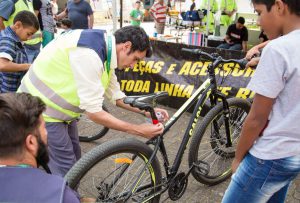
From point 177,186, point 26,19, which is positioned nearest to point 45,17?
point 26,19

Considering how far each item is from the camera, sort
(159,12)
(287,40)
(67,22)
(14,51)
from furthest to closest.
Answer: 1. (159,12)
2. (67,22)
3. (14,51)
4. (287,40)

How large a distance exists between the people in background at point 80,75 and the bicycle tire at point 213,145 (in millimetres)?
660

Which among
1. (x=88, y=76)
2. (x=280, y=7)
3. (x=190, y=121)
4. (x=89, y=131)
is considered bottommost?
(x=89, y=131)

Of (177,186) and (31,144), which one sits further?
(177,186)

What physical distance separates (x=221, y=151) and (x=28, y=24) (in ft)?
7.32

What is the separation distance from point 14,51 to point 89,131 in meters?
1.47

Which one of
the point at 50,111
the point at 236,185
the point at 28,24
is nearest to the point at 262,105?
the point at 236,185

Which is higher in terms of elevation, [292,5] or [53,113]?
[292,5]

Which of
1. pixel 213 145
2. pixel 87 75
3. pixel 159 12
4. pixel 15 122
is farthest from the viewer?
pixel 159 12

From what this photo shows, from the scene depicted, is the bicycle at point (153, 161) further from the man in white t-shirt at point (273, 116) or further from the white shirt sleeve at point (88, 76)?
the man in white t-shirt at point (273, 116)

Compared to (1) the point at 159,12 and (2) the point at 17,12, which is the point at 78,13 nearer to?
(2) the point at 17,12

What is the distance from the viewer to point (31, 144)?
3.54 ft

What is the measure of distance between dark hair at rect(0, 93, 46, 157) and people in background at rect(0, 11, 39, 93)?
6.14 feet

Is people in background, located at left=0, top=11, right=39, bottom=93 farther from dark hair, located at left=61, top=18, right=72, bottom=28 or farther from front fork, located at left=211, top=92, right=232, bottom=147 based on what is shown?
dark hair, located at left=61, top=18, right=72, bottom=28
